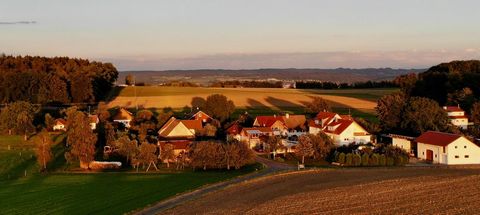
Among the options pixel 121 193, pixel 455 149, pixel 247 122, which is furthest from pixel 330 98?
pixel 121 193

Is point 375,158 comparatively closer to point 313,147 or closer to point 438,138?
point 313,147

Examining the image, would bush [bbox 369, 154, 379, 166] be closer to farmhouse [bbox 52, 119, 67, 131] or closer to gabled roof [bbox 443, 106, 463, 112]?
gabled roof [bbox 443, 106, 463, 112]

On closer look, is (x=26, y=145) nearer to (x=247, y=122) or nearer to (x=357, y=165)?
(x=247, y=122)

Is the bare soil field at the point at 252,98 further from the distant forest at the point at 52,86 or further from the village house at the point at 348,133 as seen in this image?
the village house at the point at 348,133

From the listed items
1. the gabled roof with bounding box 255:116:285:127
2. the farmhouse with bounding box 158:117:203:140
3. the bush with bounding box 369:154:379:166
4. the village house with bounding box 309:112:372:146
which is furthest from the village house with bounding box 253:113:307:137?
the bush with bounding box 369:154:379:166

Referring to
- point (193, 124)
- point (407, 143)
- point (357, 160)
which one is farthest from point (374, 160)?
point (193, 124)
